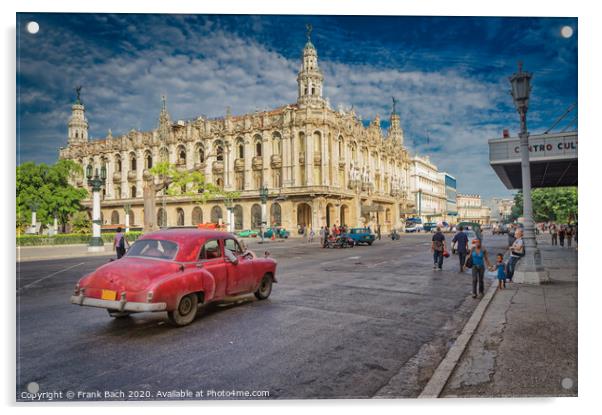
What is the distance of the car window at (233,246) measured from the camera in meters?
8.19

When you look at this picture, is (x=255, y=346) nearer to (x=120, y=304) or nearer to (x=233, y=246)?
(x=120, y=304)

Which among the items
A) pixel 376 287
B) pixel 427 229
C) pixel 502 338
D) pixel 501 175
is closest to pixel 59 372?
pixel 502 338

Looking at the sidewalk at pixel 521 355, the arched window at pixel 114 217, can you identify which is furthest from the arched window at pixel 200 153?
the sidewalk at pixel 521 355

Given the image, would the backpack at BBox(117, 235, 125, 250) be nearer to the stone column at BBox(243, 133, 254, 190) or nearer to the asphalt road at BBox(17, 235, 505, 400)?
the asphalt road at BBox(17, 235, 505, 400)

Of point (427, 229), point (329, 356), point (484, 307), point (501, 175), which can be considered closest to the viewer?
point (329, 356)

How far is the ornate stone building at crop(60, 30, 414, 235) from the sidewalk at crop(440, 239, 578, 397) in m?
42.5

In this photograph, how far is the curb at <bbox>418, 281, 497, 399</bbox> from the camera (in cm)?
451

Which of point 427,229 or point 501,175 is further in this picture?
point 427,229

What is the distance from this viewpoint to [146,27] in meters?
6.14

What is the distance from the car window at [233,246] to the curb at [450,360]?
4.36 metres

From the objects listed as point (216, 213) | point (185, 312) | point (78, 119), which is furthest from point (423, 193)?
point (185, 312)

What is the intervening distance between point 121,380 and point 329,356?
2474 mm

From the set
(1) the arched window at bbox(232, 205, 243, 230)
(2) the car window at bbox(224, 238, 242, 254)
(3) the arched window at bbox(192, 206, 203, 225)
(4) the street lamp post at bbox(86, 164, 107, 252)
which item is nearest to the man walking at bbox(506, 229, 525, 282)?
(2) the car window at bbox(224, 238, 242, 254)
